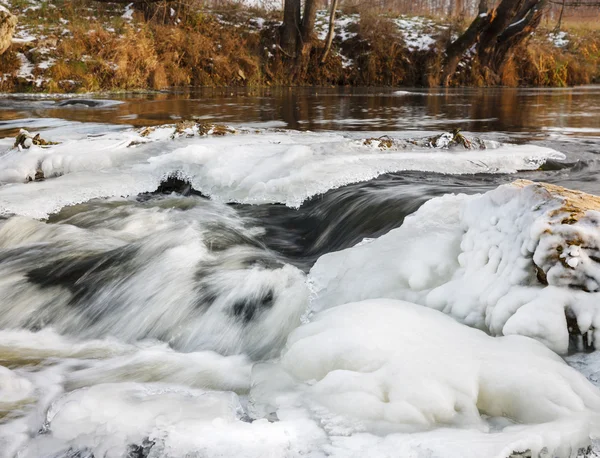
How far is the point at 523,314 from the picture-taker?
151 centimetres

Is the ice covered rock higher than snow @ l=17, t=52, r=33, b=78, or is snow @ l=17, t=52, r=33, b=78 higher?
snow @ l=17, t=52, r=33, b=78

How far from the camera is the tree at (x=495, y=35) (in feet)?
50.6

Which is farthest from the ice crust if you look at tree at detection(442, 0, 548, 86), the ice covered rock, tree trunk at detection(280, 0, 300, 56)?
tree at detection(442, 0, 548, 86)

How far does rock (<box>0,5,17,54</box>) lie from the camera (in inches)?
423

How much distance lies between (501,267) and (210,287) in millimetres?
1249

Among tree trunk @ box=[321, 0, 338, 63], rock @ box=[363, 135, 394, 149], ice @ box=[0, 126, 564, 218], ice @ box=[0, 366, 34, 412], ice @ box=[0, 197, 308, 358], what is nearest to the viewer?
ice @ box=[0, 366, 34, 412]

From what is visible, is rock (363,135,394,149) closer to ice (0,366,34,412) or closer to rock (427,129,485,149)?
rock (427,129,485,149)

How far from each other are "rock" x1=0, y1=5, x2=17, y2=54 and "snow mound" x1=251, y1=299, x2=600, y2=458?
12.3 metres

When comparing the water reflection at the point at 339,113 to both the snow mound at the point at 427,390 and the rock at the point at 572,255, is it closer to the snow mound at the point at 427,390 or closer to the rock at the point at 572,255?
the rock at the point at 572,255

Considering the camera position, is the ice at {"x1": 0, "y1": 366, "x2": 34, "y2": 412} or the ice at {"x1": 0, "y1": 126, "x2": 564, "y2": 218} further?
the ice at {"x1": 0, "y1": 126, "x2": 564, "y2": 218}

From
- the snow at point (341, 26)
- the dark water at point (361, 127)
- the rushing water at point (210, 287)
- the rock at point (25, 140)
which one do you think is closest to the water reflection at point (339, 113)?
the dark water at point (361, 127)

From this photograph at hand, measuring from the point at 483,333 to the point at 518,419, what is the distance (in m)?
0.34

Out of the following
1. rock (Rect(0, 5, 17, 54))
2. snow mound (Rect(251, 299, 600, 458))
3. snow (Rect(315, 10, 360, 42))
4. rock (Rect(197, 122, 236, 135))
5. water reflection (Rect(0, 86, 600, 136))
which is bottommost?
snow mound (Rect(251, 299, 600, 458))

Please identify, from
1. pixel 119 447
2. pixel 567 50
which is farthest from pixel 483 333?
pixel 567 50
